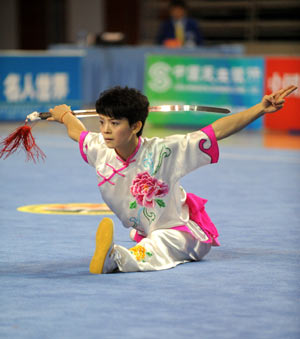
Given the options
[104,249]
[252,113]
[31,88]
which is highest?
[252,113]

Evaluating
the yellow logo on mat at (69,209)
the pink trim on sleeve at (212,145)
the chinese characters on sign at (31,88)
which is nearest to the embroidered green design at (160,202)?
the pink trim on sleeve at (212,145)

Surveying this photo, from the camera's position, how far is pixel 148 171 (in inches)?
155

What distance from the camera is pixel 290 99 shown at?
1159 cm

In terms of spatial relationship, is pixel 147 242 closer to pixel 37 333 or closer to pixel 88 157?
pixel 88 157

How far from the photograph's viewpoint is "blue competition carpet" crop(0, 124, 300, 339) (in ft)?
9.37

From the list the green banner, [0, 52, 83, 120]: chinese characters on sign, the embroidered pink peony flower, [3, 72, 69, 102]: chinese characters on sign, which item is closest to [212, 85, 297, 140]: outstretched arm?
the embroidered pink peony flower

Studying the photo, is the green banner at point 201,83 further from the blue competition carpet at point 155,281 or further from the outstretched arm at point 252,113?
the outstretched arm at point 252,113

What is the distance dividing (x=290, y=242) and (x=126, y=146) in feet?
3.99

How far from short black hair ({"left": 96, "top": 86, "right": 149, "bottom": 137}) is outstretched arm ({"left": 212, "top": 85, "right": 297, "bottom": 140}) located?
38 cm

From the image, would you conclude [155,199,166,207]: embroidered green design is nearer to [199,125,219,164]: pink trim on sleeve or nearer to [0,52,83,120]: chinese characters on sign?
[199,125,219,164]: pink trim on sleeve

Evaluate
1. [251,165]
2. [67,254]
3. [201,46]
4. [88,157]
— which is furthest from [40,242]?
[201,46]

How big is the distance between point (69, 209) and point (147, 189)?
1870 millimetres

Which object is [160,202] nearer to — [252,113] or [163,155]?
[163,155]

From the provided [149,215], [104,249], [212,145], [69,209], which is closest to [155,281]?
[104,249]
